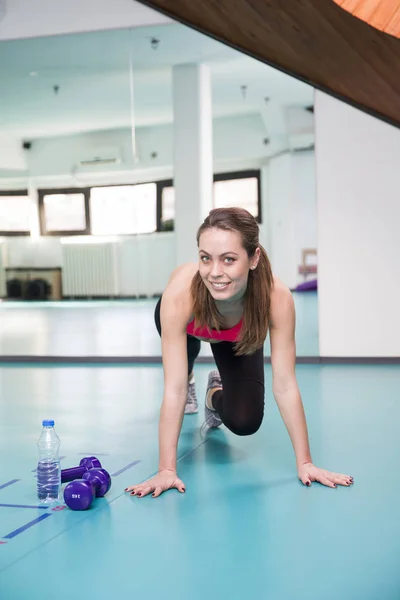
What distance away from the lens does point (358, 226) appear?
5527mm

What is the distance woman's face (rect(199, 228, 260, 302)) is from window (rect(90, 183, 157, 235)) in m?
3.48

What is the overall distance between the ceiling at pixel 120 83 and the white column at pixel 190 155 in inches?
3.1

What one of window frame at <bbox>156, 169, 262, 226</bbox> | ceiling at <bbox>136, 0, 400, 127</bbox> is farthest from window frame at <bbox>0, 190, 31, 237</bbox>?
ceiling at <bbox>136, 0, 400, 127</bbox>

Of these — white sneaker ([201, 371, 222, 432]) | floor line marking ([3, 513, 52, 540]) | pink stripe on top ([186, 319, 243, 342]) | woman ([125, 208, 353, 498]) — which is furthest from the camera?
white sneaker ([201, 371, 222, 432])

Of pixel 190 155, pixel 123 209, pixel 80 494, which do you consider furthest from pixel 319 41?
pixel 123 209

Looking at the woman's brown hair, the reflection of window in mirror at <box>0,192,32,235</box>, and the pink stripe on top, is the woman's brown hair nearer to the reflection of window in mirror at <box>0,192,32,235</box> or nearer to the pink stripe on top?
the pink stripe on top

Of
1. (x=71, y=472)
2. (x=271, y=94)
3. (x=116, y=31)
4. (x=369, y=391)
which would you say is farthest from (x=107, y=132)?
(x=71, y=472)

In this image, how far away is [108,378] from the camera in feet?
17.5

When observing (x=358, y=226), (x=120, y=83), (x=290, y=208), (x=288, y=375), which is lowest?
(x=288, y=375)

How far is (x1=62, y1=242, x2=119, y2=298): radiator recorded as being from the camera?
604 cm

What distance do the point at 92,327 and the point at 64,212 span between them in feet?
3.01

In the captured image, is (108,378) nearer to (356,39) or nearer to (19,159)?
(19,159)

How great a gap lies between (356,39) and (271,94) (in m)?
4.54

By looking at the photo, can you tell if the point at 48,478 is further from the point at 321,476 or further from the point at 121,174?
the point at 121,174
